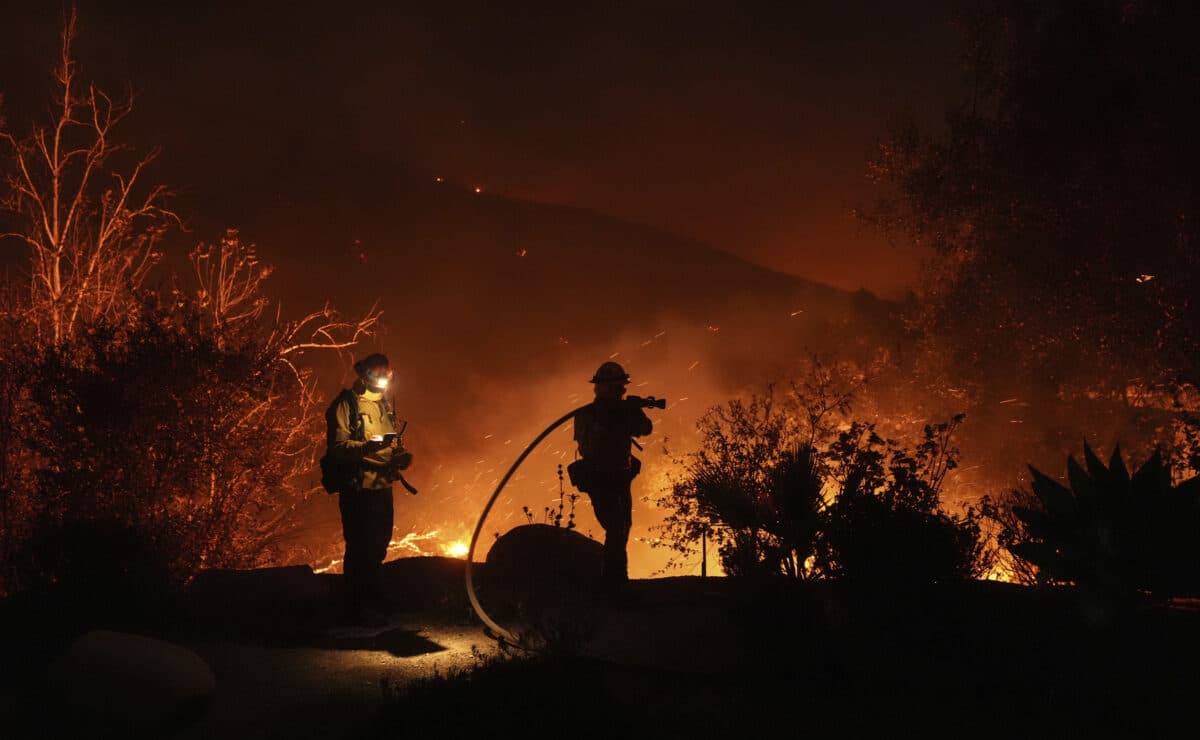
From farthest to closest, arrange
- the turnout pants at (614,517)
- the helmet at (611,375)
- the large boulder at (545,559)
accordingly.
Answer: the large boulder at (545,559) → the helmet at (611,375) → the turnout pants at (614,517)

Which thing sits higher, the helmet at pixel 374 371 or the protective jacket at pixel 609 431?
the helmet at pixel 374 371

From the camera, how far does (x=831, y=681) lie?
5.79 meters

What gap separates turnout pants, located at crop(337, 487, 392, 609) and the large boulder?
154 centimetres

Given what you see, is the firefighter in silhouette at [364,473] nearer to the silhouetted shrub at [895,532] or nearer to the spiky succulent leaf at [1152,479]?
the silhouetted shrub at [895,532]

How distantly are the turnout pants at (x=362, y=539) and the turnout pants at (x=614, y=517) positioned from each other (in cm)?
199

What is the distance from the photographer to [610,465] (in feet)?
27.1

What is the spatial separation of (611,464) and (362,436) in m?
2.33

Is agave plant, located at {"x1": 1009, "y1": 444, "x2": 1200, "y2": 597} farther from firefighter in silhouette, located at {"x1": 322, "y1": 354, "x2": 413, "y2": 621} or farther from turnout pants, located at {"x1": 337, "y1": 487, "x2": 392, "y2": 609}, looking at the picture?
turnout pants, located at {"x1": 337, "y1": 487, "x2": 392, "y2": 609}

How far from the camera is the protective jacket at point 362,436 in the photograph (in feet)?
25.8

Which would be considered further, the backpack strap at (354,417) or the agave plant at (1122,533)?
the backpack strap at (354,417)

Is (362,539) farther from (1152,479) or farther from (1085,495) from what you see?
(1152,479)

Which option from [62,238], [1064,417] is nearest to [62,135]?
[62,238]

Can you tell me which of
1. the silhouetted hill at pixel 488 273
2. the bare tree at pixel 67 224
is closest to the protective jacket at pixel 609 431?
the bare tree at pixel 67 224

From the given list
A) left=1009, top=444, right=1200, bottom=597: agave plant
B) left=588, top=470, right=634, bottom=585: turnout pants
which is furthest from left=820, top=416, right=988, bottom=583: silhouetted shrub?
left=588, top=470, right=634, bottom=585: turnout pants
